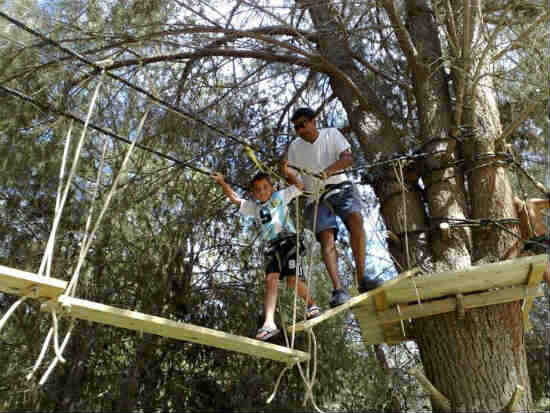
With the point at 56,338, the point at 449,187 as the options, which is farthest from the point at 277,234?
the point at 56,338

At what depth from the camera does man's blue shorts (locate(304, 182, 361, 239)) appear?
9.91 feet

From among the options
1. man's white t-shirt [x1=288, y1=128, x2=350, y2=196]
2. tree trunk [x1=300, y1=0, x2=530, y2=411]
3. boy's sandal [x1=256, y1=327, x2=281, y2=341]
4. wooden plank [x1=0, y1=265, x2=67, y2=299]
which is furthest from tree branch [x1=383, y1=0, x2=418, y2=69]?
wooden plank [x1=0, y1=265, x2=67, y2=299]

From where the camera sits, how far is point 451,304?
2926 millimetres

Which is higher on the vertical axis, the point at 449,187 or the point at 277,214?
the point at 449,187

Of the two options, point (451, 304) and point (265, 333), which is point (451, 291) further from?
point (265, 333)

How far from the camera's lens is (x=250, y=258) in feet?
15.6

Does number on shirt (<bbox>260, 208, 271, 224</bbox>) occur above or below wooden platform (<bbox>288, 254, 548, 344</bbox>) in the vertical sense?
above

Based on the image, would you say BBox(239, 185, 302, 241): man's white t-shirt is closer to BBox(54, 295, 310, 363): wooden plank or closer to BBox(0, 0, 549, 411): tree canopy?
BBox(0, 0, 549, 411): tree canopy

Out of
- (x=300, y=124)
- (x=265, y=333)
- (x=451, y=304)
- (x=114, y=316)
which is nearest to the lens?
(x=114, y=316)

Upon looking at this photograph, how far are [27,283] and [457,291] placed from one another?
2094mm

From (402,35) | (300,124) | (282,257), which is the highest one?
(402,35)

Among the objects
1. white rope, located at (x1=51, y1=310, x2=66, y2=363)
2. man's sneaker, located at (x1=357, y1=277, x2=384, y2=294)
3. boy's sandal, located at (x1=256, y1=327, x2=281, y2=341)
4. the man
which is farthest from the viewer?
the man

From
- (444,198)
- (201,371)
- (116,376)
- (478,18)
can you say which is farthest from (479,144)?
(116,376)

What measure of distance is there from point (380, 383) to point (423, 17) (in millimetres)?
2985
